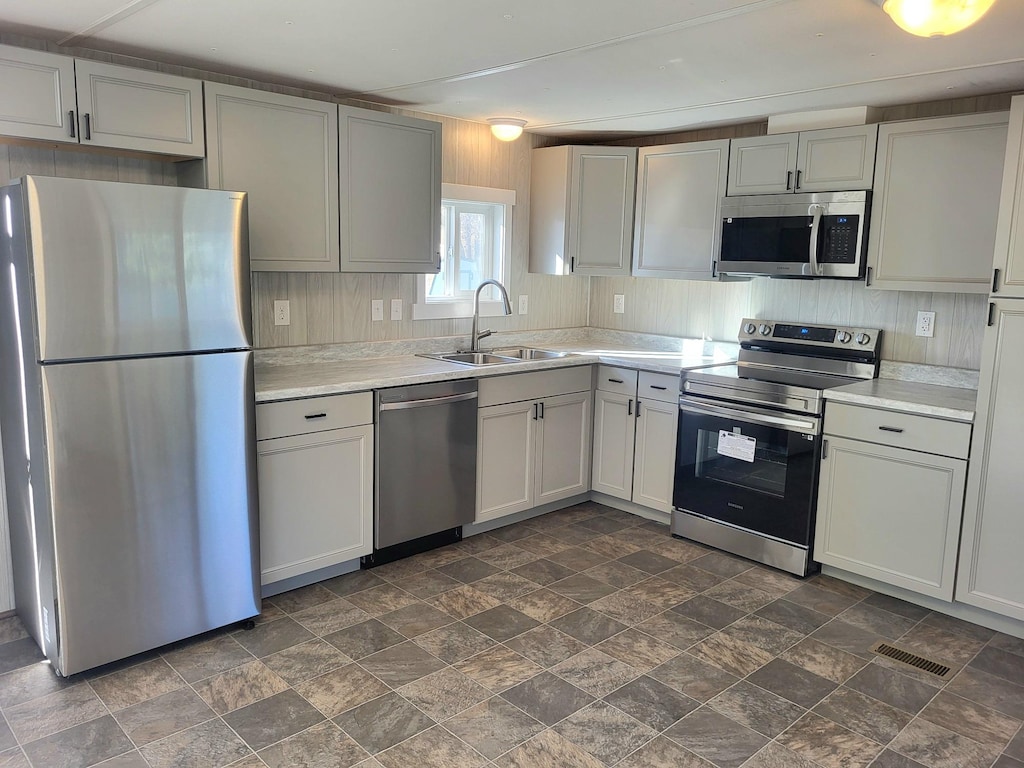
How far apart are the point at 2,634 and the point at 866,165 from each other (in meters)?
4.13

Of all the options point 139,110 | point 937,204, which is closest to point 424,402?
point 139,110

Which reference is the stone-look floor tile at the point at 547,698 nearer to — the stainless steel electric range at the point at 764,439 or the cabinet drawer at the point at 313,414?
the cabinet drawer at the point at 313,414

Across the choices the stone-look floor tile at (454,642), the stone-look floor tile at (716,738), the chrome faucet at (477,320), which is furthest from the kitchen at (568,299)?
the stone-look floor tile at (716,738)

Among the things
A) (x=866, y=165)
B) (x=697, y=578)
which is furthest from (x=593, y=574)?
(x=866, y=165)

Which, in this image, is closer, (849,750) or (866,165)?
(849,750)

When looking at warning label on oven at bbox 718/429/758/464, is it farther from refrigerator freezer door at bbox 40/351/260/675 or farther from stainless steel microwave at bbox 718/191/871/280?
refrigerator freezer door at bbox 40/351/260/675

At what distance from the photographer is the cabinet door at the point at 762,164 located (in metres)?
3.77

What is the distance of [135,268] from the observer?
2.48 metres

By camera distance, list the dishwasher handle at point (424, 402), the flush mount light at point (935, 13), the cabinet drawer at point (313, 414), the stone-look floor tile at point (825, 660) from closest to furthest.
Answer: the flush mount light at point (935, 13) < the stone-look floor tile at point (825, 660) < the cabinet drawer at point (313, 414) < the dishwasher handle at point (424, 402)

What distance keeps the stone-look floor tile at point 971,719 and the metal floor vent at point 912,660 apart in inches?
6.4

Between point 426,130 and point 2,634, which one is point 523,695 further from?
point 426,130

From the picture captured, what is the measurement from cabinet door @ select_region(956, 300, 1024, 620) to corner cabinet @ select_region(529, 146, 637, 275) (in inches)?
81.5

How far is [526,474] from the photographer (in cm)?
415

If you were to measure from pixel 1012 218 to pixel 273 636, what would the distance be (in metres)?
3.23
